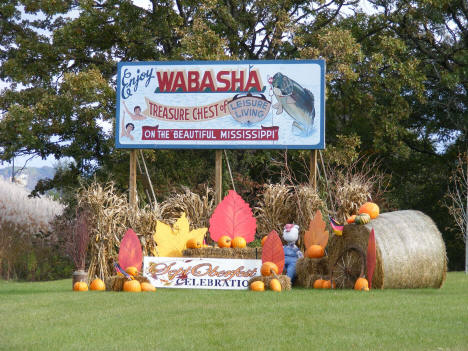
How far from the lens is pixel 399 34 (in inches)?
865

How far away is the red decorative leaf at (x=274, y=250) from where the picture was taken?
11.6 meters

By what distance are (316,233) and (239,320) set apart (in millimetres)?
4930

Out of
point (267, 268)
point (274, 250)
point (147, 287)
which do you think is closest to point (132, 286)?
point (147, 287)

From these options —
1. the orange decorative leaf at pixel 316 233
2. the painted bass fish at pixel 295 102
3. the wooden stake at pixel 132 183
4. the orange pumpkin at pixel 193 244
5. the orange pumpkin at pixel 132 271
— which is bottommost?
the orange pumpkin at pixel 132 271

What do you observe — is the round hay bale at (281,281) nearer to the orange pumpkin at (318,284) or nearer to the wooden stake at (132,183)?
the orange pumpkin at (318,284)

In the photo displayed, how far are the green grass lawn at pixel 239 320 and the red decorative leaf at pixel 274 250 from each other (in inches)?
35.3

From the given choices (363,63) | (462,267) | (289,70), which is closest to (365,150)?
(363,63)

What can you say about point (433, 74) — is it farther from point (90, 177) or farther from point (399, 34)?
point (90, 177)

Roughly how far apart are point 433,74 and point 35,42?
38.9 feet

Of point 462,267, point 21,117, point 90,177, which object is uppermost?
point 21,117

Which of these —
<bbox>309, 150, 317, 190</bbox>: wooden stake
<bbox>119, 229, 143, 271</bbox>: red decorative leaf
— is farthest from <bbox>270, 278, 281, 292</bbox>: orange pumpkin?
<bbox>309, 150, 317, 190</bbox>: wooden stake

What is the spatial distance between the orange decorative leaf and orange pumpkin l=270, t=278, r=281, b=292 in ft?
5.54

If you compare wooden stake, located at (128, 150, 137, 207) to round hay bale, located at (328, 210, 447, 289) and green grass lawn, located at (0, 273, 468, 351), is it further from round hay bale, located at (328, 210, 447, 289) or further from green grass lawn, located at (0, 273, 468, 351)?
round hay bale, located at (328, 210, 447, 289)

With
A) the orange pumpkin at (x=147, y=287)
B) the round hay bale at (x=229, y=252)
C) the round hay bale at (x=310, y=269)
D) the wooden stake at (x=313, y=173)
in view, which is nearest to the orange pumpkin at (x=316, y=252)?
the round hay bale at (x=310, y=269)
